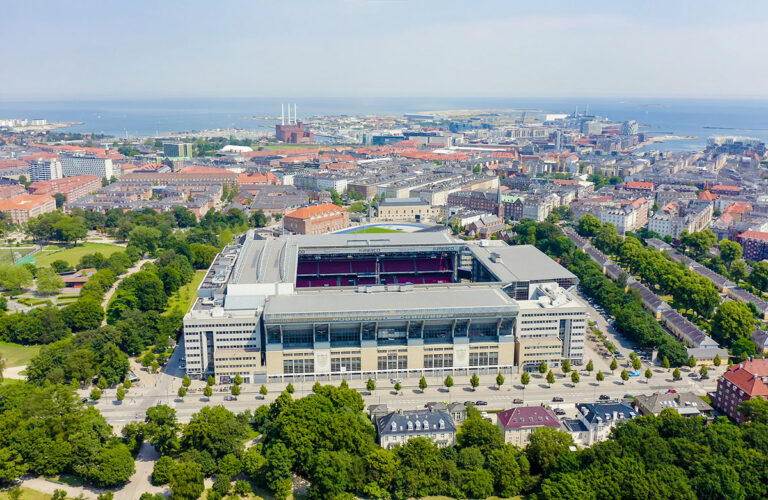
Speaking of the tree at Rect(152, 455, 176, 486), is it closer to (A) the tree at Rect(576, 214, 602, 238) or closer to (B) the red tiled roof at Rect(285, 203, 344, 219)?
(B) the red tiled roof at Rect(285, 203, 344, 219)

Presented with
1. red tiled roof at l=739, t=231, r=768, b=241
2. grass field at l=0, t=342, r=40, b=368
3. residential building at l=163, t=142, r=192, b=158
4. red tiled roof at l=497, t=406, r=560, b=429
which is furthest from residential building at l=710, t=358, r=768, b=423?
residential building at l=163, t=142, r=192, b=158

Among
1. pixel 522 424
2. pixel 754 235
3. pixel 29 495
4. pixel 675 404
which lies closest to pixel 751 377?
pixel 675 404

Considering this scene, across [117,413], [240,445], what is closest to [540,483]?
[240,445]

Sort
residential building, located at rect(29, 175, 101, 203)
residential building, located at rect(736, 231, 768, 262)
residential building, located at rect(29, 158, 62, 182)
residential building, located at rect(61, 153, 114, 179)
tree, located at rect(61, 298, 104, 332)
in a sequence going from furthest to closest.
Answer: residential building, located at rect(61, 153, 114, 179), residential building, located at rect(29, 158, 62, 182), residential building, located at rect(29, 175, 101, 203), residential building, located at rect(736, 231, 768, 262), tree, located at rect(61, 298, 104, 332)

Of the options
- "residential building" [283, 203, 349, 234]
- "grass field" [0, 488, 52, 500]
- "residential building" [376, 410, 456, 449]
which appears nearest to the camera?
"grass field" [0, 488, 52, 500]

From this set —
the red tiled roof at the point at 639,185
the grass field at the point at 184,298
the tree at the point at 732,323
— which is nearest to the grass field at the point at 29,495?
the grass field at the point at 184,298

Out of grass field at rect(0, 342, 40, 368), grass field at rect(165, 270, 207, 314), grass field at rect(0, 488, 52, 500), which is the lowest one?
grass field at rect(0, 488, 52, 500)
